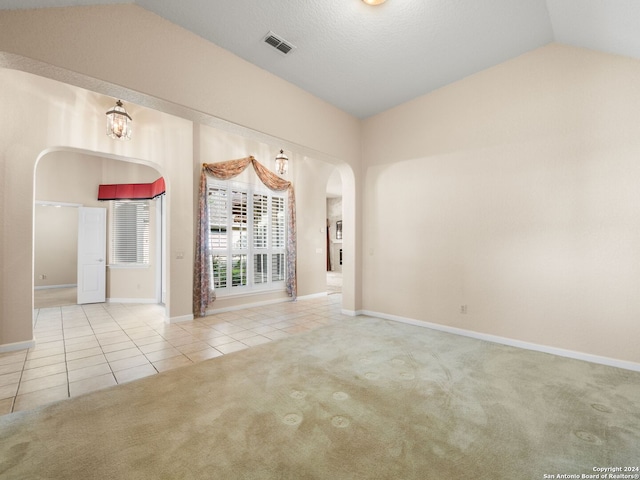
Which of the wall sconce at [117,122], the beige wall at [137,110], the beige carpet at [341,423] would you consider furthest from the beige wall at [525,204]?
the wall sconce at [117,122]

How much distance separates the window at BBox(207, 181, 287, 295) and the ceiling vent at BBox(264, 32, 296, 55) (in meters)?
2.90

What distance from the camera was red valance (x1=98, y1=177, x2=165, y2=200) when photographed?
640 cm

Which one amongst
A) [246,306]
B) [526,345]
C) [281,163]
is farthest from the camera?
[281,163]

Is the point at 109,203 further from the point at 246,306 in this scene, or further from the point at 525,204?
the point at 525,204

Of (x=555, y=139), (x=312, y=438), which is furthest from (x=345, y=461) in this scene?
(x=555, y=139)

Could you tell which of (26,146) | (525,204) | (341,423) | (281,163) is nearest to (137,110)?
(26,146)

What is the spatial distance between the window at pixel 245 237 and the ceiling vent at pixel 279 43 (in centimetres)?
290

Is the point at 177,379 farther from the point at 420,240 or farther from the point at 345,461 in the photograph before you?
the point at 420,240

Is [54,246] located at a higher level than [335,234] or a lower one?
lower

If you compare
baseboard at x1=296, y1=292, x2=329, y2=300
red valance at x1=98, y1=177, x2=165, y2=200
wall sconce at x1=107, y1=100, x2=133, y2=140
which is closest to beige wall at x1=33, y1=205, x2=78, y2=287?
red valance at x1=98, y1=177, x2=165, y2=200

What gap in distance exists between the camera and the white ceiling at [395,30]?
256 centimetres

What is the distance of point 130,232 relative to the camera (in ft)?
21.3

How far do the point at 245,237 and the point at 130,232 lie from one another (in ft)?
9.40

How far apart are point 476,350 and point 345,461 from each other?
95.5 inches
